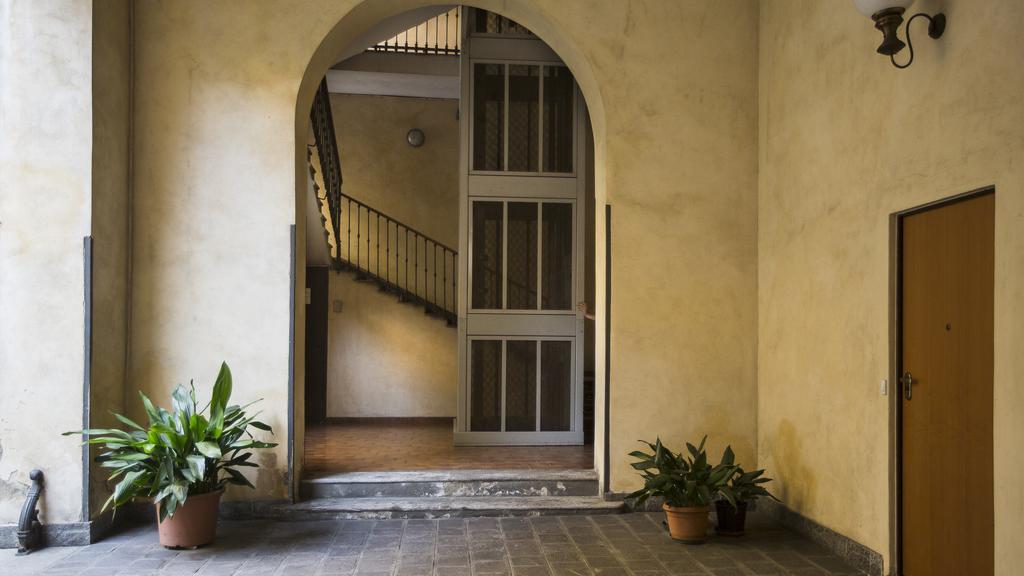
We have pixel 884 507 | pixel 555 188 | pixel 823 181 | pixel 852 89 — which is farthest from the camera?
pixel 555 188

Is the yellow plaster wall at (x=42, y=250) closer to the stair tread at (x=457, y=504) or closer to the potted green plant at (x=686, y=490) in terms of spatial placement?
the stair tread at (x=457, y=504)

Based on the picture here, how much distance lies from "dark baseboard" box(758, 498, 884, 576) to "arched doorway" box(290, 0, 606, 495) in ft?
4.11

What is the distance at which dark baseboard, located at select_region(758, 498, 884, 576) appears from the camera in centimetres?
418

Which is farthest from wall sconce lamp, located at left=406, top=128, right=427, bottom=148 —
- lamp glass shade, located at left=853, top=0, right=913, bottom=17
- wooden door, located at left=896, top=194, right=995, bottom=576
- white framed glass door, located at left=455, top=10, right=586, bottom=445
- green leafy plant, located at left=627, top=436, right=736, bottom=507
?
wooden door, located at left=896, top=194, right=995, bottom=576

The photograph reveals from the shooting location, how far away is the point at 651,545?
471 centimetres

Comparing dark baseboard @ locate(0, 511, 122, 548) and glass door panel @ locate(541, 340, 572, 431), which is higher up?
glass door panel @ locate(541, 340, 572, 431)

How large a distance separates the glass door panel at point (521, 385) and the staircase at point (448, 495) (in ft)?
4.26

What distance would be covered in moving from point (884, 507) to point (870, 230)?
152 centimetres

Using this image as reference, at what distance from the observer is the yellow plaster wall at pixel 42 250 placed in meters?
4.61

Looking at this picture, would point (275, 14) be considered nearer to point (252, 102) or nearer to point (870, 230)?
point (252, 102)

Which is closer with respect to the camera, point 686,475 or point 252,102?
point 686,475

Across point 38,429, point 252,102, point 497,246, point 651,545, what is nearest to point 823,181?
point 651,545

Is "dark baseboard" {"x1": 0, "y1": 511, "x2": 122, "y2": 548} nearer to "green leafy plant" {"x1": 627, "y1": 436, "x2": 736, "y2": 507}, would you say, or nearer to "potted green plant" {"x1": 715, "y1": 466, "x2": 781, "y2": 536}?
"green leafy plant" {"x1": 627, "y1": 436, "x2": 736, "y2": 507}

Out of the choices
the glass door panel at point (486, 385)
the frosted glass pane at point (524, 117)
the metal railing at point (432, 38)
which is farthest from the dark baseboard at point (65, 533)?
the metal railing at point (432, 38)
